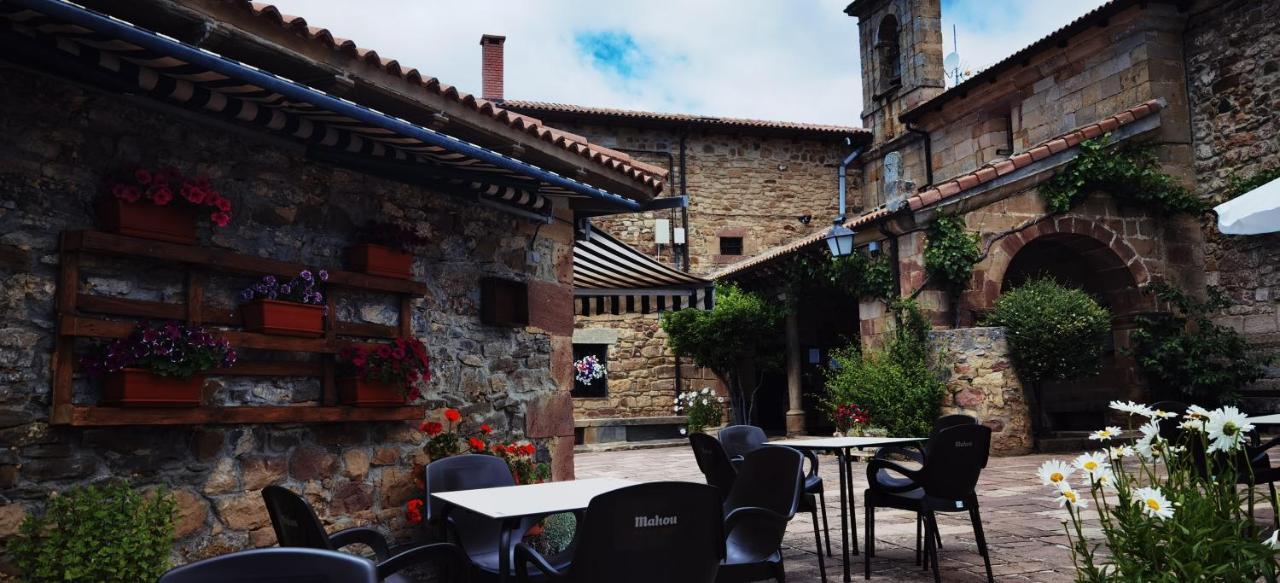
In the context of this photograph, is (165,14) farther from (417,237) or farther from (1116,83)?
(1116,83)

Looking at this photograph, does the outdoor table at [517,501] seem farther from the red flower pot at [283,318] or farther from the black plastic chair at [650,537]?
the red flower pot at [283,318]

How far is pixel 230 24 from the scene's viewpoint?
359cm

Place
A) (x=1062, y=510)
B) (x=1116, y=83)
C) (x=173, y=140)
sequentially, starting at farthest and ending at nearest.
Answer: (x=1116, y=83), (x=1062, y=510), (x=173, y=140)

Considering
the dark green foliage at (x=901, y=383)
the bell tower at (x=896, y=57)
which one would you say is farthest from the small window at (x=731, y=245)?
the dark green foliage at (x=901, y=383)

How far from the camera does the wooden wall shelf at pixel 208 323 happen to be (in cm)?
337

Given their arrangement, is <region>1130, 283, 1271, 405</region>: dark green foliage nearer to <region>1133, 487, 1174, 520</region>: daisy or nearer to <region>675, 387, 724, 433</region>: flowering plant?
<region>675, 387, 724, 433</region>: flowering plant

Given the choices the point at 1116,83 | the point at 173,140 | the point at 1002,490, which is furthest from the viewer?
the point at 1116,83

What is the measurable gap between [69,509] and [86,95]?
5.18ft

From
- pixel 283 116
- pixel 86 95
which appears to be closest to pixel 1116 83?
pixel 283 116

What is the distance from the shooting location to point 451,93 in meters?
4.65

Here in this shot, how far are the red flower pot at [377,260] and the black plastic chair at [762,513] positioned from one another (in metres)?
2.06

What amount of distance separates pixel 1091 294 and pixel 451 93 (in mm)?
9607

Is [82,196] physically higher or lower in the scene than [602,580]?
higher

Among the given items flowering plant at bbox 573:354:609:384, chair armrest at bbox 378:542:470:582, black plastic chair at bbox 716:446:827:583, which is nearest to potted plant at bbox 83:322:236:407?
chair armrest at bbox 378:542:470:582
